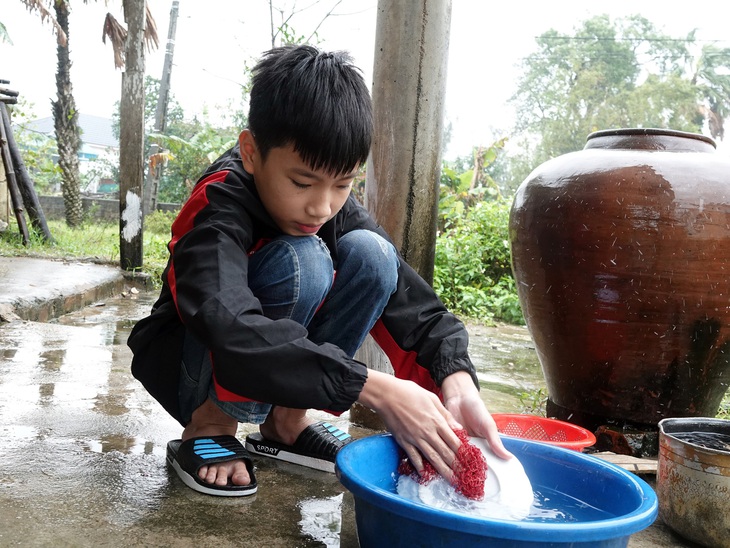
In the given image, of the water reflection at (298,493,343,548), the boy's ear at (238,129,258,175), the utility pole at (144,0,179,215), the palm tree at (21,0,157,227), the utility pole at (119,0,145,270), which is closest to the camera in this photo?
the water reflection at (298,493,343,548)

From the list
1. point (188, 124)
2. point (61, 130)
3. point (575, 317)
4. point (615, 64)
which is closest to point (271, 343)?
point (575, 317)

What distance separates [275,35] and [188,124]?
14.2 metres

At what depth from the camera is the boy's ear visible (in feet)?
5.15

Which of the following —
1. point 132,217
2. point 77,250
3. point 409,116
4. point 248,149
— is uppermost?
point 409,116

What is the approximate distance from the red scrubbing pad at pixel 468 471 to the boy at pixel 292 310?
2cm

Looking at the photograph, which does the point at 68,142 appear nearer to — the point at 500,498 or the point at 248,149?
the point at 248,149

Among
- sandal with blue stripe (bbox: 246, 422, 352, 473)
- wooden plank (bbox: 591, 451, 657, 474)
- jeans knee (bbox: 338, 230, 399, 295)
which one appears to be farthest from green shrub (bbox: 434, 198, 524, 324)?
jeans knee (bbox: 338, 230, 399, 295)

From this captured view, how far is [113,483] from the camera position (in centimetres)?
151

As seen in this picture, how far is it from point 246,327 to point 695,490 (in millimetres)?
1087

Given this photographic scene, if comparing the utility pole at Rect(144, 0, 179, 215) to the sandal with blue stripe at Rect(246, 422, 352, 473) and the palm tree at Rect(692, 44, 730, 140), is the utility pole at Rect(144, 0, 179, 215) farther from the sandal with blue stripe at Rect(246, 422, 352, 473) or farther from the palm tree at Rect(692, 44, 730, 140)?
the palm tree at Rect(692, 44, 730, 140)

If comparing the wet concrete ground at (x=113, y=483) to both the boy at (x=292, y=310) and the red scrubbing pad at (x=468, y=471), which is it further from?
the red scrubbing pad at (x=468, y=471)

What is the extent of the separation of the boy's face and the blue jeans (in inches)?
3.6

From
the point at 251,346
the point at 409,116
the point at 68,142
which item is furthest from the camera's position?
the point at 68,142

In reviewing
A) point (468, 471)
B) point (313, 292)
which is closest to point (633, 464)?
point (468, 471)
